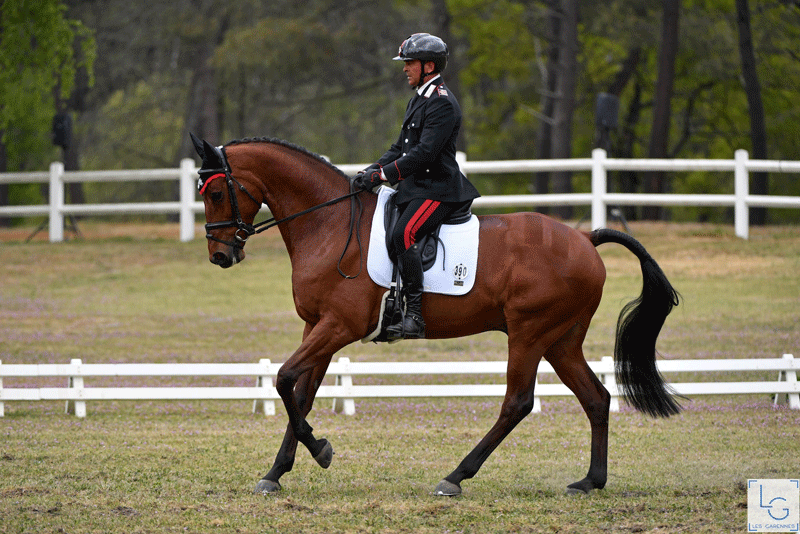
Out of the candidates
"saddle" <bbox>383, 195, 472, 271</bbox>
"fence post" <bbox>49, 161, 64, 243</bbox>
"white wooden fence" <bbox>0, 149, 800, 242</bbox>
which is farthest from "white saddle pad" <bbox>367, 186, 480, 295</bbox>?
"fence post" <bbox>49, 161, 64, 243</bbox>

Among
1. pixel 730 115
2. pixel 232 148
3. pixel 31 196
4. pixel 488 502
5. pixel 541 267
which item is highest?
pixel 730 115

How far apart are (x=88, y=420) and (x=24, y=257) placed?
1054 cm

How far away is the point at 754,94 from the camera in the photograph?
24.2 m

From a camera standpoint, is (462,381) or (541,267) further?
(462,381)

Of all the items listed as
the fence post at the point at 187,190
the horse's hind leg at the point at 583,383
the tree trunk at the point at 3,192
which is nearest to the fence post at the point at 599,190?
the fence post at the point at 187,190

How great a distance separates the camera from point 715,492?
6.63 m

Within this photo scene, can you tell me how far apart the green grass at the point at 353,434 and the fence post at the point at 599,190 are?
0.79 m

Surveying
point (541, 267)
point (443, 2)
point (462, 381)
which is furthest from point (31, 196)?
point (541, 267)

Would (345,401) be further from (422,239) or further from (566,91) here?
(566,91)

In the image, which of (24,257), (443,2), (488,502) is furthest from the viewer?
(443,2)

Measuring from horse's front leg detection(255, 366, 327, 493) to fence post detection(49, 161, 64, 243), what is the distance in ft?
47.9

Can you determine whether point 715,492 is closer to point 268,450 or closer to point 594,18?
point 268,450

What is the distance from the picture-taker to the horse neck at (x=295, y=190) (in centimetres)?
700

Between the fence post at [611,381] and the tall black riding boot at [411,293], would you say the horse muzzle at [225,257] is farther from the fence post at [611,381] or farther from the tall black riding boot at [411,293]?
the fence post at [611,381]
